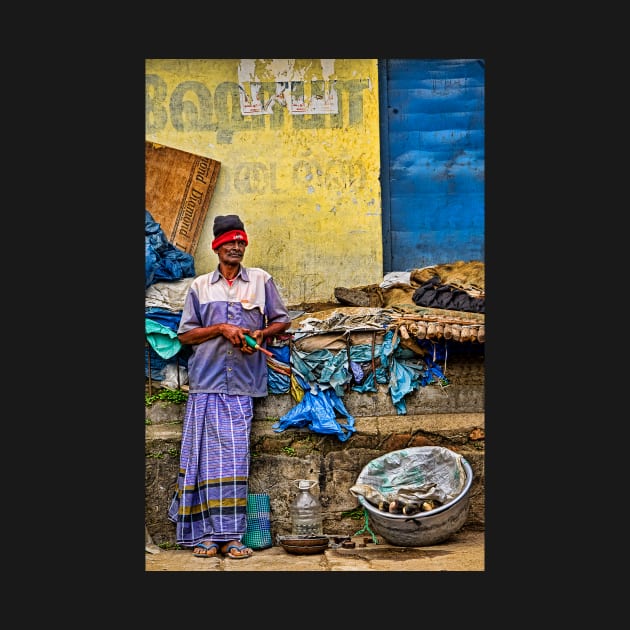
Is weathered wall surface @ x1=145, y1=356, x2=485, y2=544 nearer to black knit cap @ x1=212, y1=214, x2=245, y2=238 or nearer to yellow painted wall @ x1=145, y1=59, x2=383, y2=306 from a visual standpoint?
yellow painted wall @ x1=145, y1=59, x2=383, y2=306

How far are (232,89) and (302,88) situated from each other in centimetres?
58

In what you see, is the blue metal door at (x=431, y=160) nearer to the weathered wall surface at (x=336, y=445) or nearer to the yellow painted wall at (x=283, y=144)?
the yellow painted wall at (x=283, y=144)

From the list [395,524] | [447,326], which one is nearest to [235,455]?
[395,524]

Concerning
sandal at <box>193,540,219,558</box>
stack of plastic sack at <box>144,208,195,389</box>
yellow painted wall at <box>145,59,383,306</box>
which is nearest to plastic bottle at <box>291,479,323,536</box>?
sandal at <box>193,540,219,558</box>

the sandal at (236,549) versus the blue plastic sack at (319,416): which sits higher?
the blue plastic sack at (319,416)

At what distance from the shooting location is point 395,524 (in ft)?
31.6

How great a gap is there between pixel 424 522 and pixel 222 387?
194 centimetres

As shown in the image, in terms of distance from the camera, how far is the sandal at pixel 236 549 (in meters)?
9.66

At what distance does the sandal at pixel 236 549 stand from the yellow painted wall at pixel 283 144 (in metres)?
2.02

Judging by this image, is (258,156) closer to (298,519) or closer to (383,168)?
(383,168)

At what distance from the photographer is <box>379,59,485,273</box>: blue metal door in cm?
1005

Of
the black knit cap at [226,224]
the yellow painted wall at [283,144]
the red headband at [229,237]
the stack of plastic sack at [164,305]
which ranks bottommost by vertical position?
the stack of plastic sack at [164,305]

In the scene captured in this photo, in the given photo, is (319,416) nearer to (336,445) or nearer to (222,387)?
(336,445)

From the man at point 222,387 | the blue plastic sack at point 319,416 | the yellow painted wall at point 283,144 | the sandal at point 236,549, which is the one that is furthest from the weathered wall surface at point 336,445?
the yellow painted wall at point 283,144
